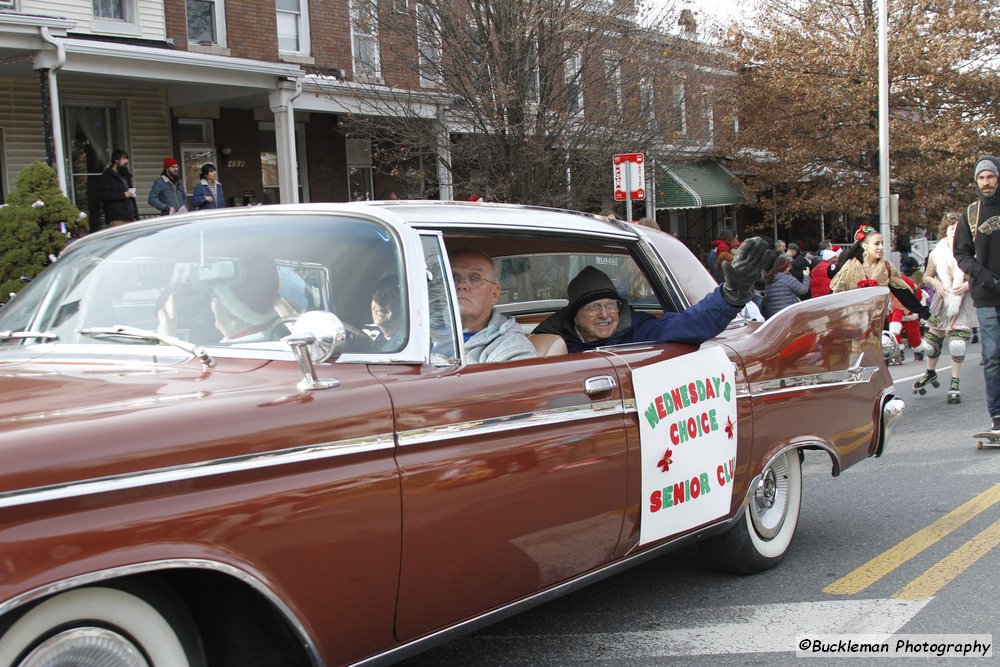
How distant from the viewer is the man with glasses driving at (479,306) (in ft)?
12.8

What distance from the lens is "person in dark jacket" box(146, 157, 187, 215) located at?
13641mm

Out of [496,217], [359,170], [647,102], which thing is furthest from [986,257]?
[359,170]

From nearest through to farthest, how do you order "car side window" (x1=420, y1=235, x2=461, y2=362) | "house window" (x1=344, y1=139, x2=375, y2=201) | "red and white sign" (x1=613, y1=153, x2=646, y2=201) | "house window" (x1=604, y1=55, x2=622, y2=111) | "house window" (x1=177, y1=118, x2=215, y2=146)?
1. "car side window" (x1=420, y1=235, x2=461, y2=362)
2. "red and white sign" (x1=613, y1=153, x2=646, y2=201)
3. "house window" (x1=604, y1=55, x2=622, y2=111)
4. "house window" (x1=177, y1=118, x2=215, y2=146)
5. "house window" (x1=344, y1=139, x2=375, y2=201)

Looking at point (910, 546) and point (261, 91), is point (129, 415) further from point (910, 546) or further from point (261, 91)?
point (261, 91)

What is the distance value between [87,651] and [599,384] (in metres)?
1.87

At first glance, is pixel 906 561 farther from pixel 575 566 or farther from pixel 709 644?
pixel 575 566

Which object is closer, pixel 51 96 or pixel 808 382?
pixel 808 382

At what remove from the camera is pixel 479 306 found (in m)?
4.04

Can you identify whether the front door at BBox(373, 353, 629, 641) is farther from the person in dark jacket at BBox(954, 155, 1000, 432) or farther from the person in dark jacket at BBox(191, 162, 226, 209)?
the person in dark jacket at BBox(191, 162, 226, 209)

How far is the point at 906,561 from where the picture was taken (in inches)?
191

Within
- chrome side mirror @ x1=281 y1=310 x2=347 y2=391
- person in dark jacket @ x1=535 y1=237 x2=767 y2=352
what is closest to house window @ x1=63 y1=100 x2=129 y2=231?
person in dark jacket @ x1=535 y1=237 x2=767 y2=352

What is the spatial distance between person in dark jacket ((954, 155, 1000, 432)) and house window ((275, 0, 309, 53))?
13844mm

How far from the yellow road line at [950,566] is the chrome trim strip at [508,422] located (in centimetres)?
182

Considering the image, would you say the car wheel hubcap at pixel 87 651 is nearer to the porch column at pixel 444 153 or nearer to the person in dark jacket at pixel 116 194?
the person in dark jacket at pixel 116 194
